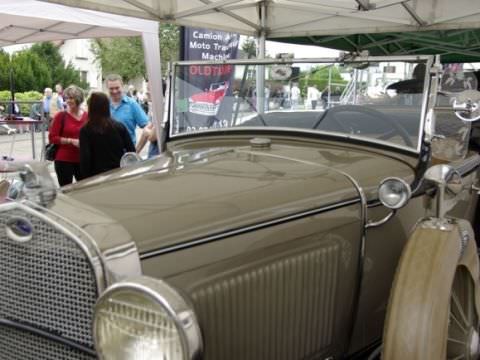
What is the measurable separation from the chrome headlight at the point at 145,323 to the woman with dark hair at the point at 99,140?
324 centimetres

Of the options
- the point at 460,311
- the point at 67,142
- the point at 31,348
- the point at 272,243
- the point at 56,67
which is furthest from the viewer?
the point at 56,67

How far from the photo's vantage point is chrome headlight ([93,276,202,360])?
4.09 feet

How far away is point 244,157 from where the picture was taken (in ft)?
7.54

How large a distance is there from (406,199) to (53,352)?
1.29 m

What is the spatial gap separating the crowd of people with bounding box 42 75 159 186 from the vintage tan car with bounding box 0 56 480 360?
1.79 meters

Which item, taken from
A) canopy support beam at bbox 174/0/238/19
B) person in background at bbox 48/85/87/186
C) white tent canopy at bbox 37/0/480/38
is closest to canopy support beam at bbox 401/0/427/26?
white tent canopy at bbox 37/0/480/38

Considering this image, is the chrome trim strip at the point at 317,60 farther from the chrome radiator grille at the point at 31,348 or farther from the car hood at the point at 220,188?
the chrome radiator grille at the point at 31,348

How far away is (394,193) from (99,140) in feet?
9.78

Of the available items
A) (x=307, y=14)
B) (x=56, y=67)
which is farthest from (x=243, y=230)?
(x=56, y=67)

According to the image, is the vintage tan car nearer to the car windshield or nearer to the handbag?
the car windshield

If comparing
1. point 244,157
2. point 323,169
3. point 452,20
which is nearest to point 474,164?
point 323,169

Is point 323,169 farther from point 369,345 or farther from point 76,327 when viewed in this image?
point 76,327

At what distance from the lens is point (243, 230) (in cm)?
174

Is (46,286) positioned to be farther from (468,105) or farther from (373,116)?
(468,105)
